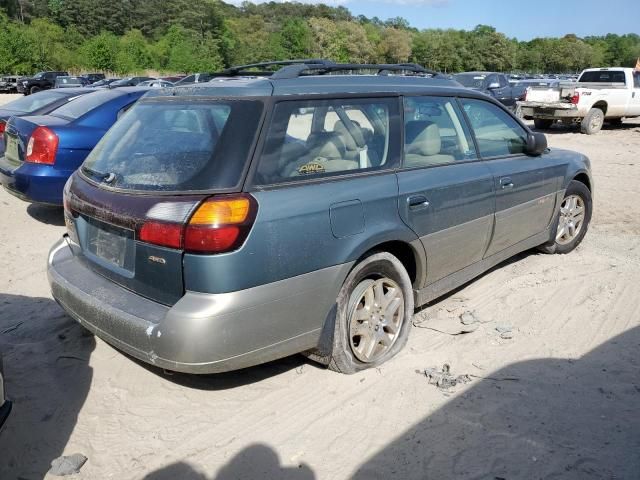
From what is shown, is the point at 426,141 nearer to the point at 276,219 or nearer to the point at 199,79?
the point at 276,219

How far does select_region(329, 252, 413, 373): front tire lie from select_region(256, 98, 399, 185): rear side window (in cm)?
60

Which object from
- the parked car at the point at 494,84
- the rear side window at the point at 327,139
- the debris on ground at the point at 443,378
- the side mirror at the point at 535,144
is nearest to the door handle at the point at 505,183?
the side mirror at the point at 535,144

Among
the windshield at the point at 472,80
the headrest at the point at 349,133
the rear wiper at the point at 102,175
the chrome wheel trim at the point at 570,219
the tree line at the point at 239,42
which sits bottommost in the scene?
the chrome wheel trim at the point at 570,219

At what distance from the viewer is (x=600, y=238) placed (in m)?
6.16

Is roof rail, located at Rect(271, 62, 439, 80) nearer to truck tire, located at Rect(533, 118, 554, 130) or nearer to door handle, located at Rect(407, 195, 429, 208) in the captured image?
door handle, located at Rect(407, 195, 429, 208)

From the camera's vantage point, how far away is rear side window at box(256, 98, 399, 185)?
287 cm

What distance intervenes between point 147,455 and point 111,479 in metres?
0.20

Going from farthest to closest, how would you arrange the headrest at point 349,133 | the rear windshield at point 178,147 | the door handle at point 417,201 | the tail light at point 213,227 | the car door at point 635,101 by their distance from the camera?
1. the car door at point 635,101
2. the door handle at point 417,201
3. the headrest at point 349,133
4. the rear windshield at point 178,147
5. the tail light at point 213,227

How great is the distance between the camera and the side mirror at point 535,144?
4574mm

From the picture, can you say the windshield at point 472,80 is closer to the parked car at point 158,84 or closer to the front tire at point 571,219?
the parked car at point 158,84

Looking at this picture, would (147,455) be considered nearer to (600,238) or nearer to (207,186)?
(207,186)

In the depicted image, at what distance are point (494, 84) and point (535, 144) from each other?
52.5ft

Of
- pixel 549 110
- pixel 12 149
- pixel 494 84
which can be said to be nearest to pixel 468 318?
pixel 12 149

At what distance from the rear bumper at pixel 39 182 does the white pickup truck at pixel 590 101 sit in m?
13.8
